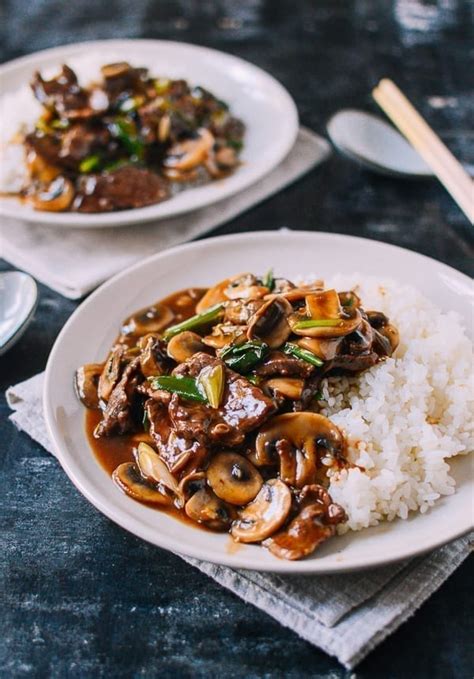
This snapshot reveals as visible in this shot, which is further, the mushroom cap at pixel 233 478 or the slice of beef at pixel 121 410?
the slice of beef at pixel 121 410

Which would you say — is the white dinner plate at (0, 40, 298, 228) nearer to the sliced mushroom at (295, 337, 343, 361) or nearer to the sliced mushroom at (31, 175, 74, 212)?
the sliced mushroom at (31, 175, 74, 212)

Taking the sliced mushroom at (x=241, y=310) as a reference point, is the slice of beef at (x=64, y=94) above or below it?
below

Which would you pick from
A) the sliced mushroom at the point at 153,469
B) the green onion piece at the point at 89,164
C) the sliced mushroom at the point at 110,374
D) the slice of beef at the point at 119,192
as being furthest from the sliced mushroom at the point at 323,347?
the green onion piece at the point at 89,164

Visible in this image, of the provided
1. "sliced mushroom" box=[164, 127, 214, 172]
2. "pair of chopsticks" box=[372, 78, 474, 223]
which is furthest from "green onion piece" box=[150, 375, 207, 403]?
"sliced mushroom" box=[164, 127, 214, 172]

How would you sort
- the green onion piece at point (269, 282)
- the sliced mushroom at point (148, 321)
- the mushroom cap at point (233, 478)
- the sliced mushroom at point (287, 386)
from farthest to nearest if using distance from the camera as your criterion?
the sliced mushroom at point (148, 321) < the green onion piece at point (269, 282) < the sliced mushroom at point (287, 386) < the mushroom cap at point (233, 478)

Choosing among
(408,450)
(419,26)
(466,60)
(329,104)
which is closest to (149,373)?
(408,450)

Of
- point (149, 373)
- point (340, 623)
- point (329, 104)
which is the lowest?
point (329, 104)

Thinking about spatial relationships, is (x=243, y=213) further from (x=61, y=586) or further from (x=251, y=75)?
(x=61, y=586)

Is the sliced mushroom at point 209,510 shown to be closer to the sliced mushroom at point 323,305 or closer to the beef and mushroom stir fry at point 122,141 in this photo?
the sliced mushroom at point 323,305
